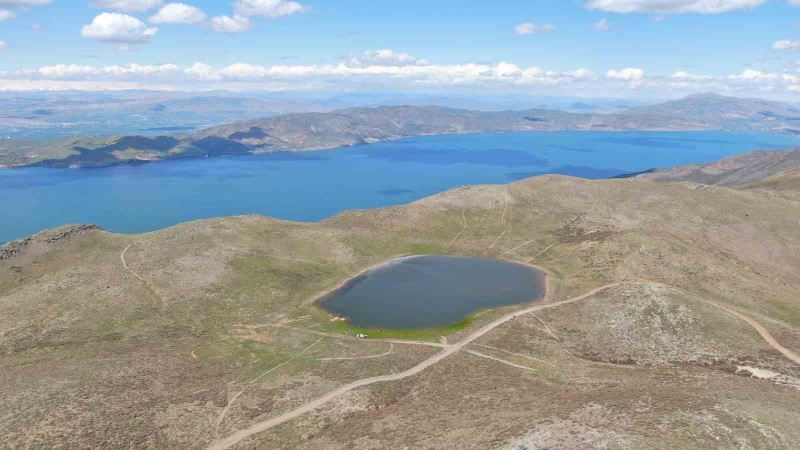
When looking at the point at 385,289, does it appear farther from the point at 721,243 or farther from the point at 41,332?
the point at 721,243

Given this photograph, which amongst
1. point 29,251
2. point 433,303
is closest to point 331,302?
point 433,303

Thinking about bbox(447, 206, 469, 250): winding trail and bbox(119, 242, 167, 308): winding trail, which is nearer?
bbox(119, 242, 167, 308): winding trail

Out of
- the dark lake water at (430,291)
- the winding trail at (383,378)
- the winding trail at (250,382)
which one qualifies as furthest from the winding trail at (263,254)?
the winding trail at (383,378)

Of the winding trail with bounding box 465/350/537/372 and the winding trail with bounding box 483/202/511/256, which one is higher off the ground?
the winding trail with bounding box 483/202/511/256

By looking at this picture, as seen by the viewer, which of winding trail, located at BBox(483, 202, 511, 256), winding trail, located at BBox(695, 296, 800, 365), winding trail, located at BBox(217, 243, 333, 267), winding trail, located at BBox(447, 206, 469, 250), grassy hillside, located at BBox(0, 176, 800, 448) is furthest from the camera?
winding trail, located at BBox(447, 206, 469, 250)

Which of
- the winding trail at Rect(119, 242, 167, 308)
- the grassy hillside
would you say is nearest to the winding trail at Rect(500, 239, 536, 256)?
the grassy hillside

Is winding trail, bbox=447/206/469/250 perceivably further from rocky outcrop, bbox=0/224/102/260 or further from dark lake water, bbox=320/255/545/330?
rocky outcrop, bbox=0/224/102/260

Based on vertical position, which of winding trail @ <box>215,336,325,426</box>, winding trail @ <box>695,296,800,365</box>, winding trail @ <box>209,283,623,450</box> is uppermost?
winding trail @ <box>695,296,800,365</box>

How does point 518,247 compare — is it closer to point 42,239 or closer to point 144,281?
point 144,281
